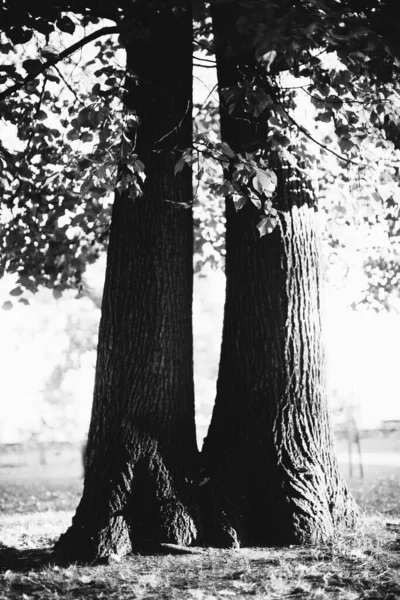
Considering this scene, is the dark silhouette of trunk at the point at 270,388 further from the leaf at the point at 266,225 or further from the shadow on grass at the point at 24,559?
the shadow on grass at the point at 24,559

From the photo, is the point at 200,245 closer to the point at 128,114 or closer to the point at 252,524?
the point at 128,114

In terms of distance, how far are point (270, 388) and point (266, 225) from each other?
4.59 ft

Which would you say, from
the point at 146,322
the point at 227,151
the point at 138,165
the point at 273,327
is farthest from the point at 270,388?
the point at 138,165

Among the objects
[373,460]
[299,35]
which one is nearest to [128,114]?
[299,35]

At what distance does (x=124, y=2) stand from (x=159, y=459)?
380cm

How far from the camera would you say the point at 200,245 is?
10117mm

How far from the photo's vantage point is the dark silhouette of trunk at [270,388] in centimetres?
497

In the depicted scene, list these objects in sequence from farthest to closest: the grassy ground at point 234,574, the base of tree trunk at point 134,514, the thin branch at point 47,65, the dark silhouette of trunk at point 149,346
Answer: the thin branch at point 47,65
the dark silhouette of trunk at point 149,346
the base of tree trunk at point 134,514
the grassy ground at point 234,574

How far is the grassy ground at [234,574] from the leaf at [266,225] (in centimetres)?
256

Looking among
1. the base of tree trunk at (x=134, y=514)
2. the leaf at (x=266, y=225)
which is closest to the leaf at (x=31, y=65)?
the leaf at (x=266, y=225)

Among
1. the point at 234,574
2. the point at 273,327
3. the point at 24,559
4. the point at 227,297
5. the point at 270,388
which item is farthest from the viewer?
the point at 227,297

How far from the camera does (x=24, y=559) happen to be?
16.4 feet

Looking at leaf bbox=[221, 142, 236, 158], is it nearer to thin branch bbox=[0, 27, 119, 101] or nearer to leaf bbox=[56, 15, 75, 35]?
leaf bbox=[56, 15, 75, 35]

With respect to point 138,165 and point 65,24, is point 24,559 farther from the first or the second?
point 65,24
